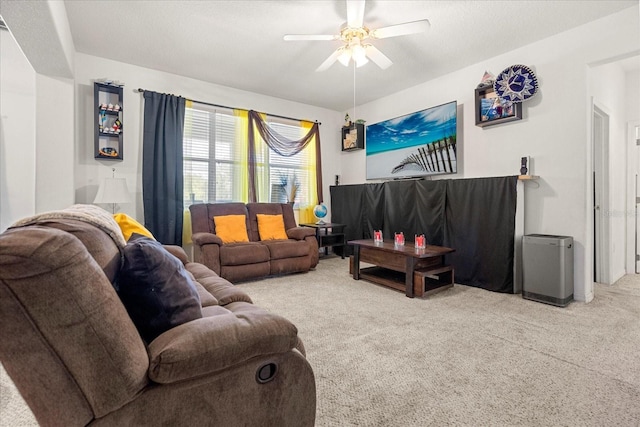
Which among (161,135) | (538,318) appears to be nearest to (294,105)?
(161,135)

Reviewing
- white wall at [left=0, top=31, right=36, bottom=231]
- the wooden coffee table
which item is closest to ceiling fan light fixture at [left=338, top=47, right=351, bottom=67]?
the wooden coffee table

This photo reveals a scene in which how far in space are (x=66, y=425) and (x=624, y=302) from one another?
13.7 feet

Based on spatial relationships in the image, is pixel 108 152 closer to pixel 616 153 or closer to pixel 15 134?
pixel 15 134

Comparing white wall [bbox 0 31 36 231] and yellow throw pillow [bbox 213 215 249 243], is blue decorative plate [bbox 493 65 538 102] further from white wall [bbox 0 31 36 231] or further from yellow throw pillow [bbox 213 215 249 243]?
white wall [bbox 0 31 36 231]

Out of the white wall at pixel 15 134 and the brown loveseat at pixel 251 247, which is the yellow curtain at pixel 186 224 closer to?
the brown loveseat at pixel 251 247

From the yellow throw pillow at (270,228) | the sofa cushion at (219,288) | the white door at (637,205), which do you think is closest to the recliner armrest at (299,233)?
the yellow throw pillow at (270,228)

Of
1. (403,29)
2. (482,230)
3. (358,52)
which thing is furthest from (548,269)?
(358,52)

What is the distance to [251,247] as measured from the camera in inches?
146

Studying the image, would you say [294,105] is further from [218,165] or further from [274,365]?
[274,365]

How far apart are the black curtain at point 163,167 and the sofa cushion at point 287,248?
1.31 meters

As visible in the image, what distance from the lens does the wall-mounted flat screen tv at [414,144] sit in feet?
13.1

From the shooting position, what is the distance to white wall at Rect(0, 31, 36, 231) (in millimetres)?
3240

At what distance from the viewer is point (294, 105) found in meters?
5.33

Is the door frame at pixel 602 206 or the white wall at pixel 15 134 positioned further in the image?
the door frame at pixel 602 206
